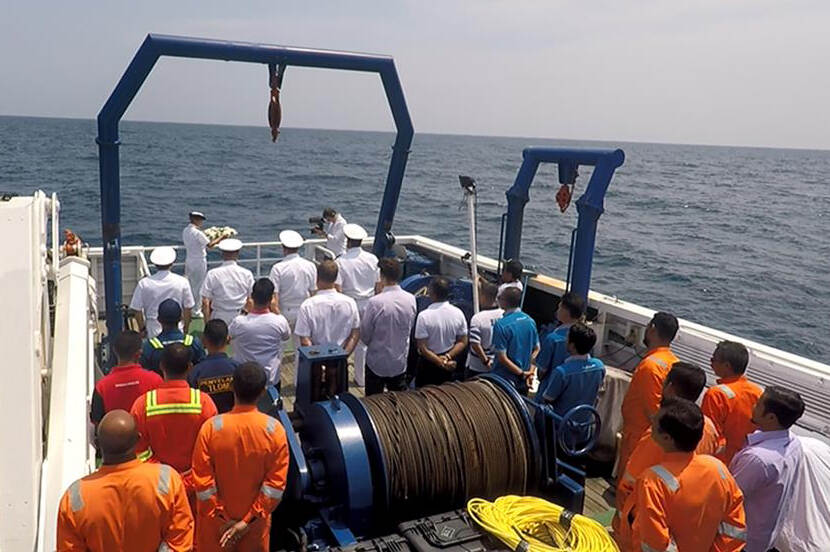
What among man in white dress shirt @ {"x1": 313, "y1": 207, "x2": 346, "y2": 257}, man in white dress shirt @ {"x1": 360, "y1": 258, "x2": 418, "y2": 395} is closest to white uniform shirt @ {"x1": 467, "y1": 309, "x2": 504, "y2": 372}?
man in white dress shirt @ {"x1": 360, "y1": 258, "x2": 418, "y2": 395}

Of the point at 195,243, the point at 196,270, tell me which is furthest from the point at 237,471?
the point at 196,270

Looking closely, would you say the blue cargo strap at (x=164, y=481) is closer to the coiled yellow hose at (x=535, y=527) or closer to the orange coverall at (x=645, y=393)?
the coiled yellow hose at (x=535, y=527)

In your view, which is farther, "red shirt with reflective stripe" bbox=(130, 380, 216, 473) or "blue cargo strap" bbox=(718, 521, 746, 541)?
"red shirt with reflective stripe" bbox=(130, 380, 216, 473)

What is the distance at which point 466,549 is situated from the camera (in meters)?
3.54

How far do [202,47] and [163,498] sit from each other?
190 inches

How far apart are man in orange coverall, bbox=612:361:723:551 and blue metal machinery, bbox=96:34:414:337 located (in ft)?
15.7

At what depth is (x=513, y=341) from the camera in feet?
17.5

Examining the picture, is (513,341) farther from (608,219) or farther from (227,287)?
(608,219)

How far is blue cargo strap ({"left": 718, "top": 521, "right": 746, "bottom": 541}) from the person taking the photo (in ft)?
10.6

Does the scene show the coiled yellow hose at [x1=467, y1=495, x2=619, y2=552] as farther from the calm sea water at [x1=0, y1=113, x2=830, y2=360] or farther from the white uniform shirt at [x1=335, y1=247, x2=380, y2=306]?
the calm sea water at [x1=0, y1=113, x2=830, y2=360]

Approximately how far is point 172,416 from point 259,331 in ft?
5.03

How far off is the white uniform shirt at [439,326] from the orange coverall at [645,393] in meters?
1.59

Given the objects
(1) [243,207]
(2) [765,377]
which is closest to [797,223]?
(1) [243,207]

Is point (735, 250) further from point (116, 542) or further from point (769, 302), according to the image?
point (116, 542)
